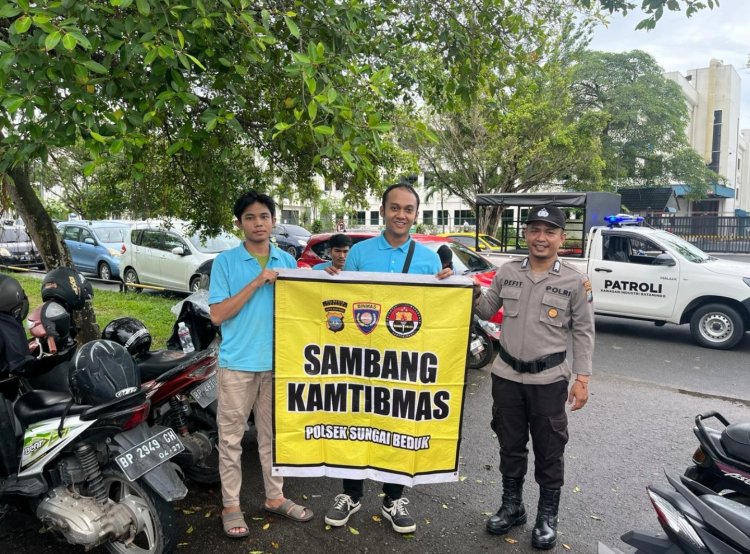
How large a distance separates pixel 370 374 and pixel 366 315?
1.11 ft

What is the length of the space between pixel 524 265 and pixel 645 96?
36026mm

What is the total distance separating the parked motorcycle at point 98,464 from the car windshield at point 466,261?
5902 mm

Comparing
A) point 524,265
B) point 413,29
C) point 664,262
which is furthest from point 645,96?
point 524,265

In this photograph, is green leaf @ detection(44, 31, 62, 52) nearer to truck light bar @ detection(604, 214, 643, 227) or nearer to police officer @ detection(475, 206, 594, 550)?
police officer @ detection(475, 206, 594, 550)

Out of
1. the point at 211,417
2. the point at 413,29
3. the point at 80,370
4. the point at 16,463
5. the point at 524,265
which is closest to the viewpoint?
the point at 80,370

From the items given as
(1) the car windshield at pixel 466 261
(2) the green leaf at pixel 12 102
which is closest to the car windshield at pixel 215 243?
(1) the car windshield at pixel 466 261

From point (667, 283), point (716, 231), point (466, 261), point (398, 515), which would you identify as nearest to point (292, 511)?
point (398, 515)

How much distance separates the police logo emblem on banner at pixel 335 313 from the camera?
3033 mm

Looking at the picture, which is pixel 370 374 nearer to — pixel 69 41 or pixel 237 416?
pixel 237 416

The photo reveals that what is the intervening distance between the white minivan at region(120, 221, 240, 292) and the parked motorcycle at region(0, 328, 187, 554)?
355 inches

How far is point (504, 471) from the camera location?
10.7ft

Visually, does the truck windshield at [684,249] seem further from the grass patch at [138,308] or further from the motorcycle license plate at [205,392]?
the grass patch at [138,308]

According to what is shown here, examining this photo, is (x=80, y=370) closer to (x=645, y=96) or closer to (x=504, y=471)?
(x=504, y=471)

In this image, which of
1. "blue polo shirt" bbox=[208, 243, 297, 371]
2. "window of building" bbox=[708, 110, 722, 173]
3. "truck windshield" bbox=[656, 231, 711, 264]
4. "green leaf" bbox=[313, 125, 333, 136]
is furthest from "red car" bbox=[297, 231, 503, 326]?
"window of building" bbox=[708, 110, 722, 173]
